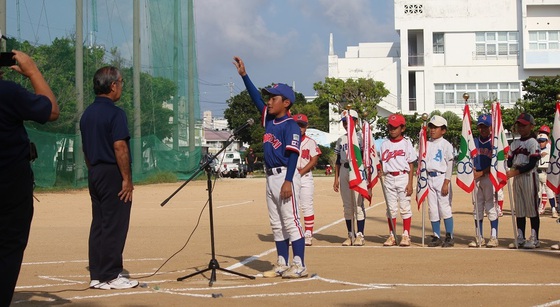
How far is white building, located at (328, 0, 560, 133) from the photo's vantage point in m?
76.2

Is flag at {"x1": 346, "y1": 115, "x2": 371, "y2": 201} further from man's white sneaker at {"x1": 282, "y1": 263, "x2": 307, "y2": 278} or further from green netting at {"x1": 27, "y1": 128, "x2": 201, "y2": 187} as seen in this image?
green netting at {"x1": 27, "y1": 128, "x2": 201, "y2": 187}

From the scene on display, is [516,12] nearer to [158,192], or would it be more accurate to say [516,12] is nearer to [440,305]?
[158,192]

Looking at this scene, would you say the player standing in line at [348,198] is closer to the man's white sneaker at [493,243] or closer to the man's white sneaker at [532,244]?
the man's white sneaker at [493,243]

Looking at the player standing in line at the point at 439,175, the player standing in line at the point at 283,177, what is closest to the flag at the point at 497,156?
the player standing in line at the point at 439,175

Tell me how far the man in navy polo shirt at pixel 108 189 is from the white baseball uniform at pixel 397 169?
17.3ft

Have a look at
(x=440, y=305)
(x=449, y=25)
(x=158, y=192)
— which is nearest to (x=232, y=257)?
(x=440, y=305)

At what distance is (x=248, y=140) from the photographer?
92125 mm

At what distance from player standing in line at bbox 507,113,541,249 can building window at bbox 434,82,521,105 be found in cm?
6564

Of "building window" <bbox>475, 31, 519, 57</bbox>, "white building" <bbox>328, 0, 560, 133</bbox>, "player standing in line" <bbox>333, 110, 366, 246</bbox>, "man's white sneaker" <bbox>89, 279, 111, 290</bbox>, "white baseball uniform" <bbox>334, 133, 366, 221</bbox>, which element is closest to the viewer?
"man's white sneaker" <bbox>89, 279, 111, 290</bbox>

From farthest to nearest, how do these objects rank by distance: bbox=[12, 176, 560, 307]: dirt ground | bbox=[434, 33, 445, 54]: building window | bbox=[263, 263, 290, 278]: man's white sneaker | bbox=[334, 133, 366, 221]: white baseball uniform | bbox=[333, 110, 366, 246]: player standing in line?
bbox=[434, 33, 445, 54]: building window → bbox=[334, 133, 366, 221]: white baseball uniform → bbox=[333, 110, 366, 246]: player standing in line → bbox=[263, 263, 290, 278]: man's white sneaker → bbox=[12, 176, 560, 307]: dirt ground

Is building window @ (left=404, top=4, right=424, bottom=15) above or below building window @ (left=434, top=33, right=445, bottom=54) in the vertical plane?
above

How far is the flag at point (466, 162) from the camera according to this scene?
12.6 metres

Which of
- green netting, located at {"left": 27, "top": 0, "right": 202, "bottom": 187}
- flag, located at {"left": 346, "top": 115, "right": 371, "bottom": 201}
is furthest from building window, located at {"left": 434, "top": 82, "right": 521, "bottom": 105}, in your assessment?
flag, located at {"left": 346, "top": 115, "right": 371, "bottom": 201}

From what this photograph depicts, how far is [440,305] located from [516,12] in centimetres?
7419
